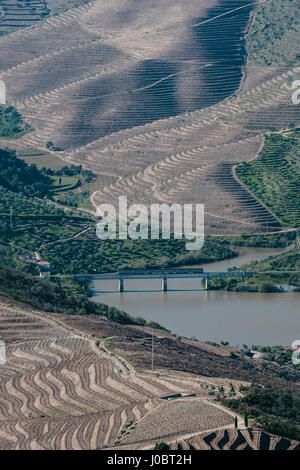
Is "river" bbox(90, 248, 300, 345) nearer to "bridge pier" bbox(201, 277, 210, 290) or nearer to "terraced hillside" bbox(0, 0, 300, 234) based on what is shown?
"bridge pier" bbox(201, 277, 210, 290)

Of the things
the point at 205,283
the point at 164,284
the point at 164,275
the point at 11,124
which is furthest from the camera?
the point at 11,124

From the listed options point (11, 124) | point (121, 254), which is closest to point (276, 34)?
point (11, 124)

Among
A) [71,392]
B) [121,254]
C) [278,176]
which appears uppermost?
[278,176]

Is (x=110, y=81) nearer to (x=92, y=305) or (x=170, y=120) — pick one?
(x=170, y=120)

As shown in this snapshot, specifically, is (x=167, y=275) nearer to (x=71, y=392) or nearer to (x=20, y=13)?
(x=71, y=392)

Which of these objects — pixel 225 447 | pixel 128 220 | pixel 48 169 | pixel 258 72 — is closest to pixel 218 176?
pixel 128 220

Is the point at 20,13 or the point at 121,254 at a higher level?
the point at 20,13

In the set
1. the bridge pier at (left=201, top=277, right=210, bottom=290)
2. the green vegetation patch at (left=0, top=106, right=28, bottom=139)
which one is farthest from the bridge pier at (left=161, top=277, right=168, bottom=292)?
the green vegetation patch at (left=0, top=106, right=28, bottom=139)

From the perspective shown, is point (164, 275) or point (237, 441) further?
point (164, 275)
